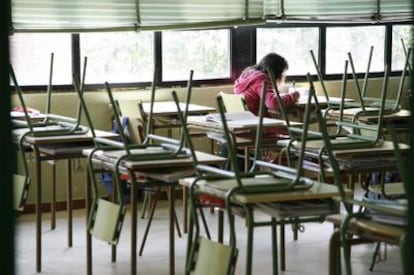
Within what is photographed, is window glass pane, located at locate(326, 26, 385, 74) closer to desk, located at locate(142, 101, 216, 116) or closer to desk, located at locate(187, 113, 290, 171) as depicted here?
desk, located at locate(142, 101, 216, 116)

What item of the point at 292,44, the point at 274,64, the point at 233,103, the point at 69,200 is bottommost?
the point at 69,200

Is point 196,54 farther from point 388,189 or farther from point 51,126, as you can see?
point 388,189

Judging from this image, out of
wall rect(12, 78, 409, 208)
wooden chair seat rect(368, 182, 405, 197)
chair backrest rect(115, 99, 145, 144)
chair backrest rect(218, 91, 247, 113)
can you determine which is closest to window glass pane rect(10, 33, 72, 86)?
wall rect(12, 78, 409, 208)

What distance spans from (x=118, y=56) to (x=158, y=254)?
212 cm

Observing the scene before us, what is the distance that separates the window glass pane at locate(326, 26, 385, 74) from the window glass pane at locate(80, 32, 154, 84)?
180 centimetres

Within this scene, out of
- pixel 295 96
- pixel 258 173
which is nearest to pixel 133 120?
pixel 295 96

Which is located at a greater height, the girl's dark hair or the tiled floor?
the girl's dark hair

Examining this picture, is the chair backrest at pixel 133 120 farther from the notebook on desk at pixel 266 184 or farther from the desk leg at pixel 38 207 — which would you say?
the notebook on desk at pixel 266 184

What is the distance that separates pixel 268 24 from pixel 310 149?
129 inches

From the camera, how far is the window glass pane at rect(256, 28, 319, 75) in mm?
7074

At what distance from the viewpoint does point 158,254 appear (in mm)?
4945

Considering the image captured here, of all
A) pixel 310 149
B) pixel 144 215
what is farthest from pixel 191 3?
pixel 310 149

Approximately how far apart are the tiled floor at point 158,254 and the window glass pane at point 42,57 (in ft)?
3.71

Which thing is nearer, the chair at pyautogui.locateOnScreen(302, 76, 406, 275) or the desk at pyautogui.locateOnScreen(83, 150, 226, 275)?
the chair at pyautogui.locateOnScreen(302, 76, 406, 275)
